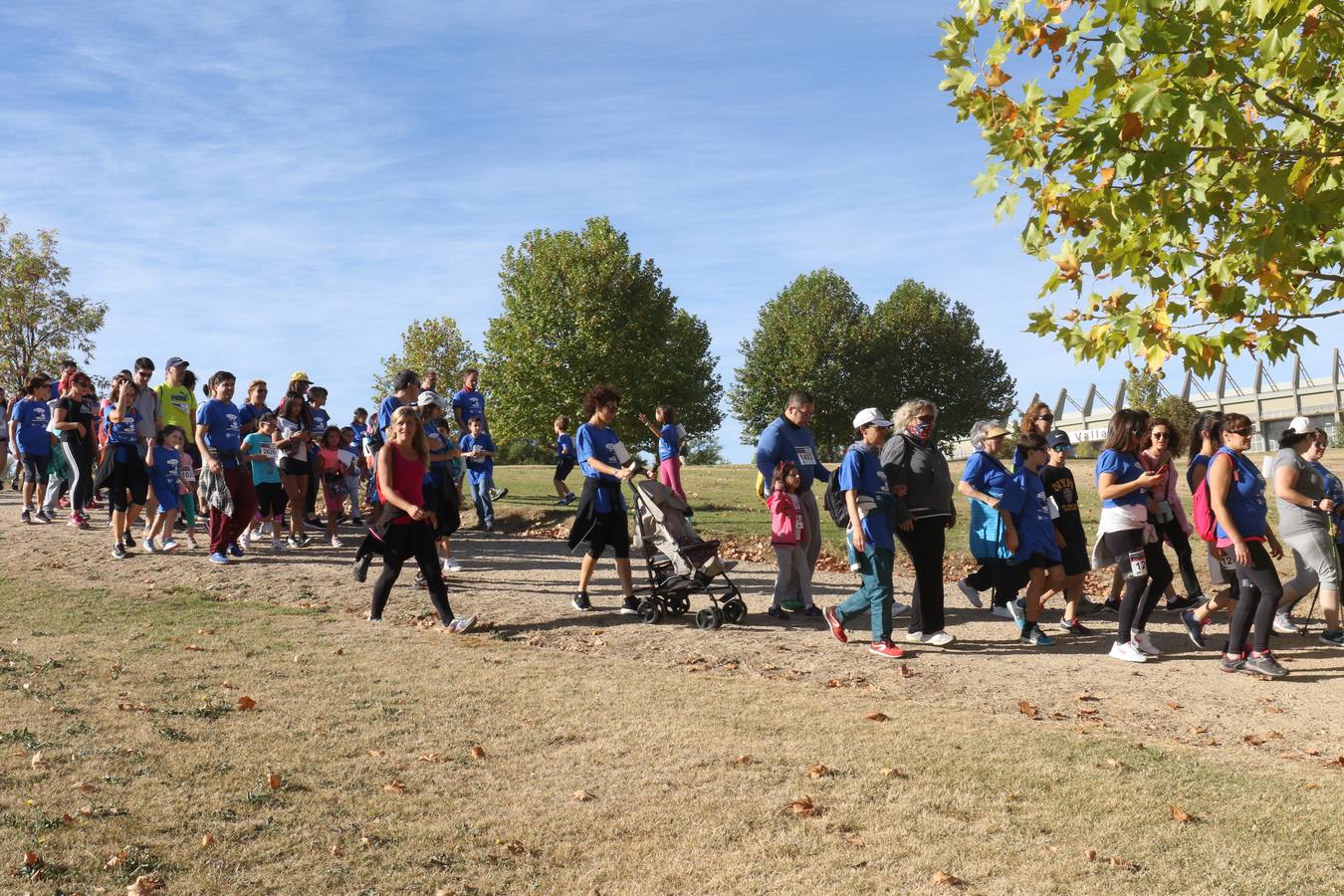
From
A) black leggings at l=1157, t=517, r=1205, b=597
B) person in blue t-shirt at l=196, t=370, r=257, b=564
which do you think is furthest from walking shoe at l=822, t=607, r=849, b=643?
person in blue t-shirt at l=196, t=370, r=257, b=564

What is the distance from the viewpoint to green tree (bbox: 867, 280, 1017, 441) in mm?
60875

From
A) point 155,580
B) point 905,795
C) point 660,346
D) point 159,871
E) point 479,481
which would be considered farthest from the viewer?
point 660,346

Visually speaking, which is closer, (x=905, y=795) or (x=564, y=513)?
(x=905, y=795)

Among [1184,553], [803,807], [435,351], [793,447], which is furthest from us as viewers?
[435,351]

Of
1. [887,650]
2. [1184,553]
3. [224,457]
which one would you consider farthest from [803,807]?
[224,457]

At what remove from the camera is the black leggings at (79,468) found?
15391 millimetres

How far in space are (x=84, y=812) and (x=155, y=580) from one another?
7574mm

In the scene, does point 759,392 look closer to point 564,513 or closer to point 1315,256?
point 564,513

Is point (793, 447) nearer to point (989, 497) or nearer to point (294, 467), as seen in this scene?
Answer: point (989, 497)

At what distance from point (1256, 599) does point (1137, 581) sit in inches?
33.3

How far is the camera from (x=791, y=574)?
416 inches

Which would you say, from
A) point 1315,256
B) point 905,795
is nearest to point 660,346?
point 1315,256

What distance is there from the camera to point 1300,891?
4.86 meters

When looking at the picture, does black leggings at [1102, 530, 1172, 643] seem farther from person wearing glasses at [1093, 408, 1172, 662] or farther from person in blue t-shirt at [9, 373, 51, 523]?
person in blue t-shirt at [9, 373, 51, 523]
